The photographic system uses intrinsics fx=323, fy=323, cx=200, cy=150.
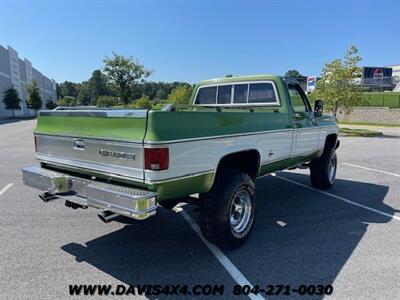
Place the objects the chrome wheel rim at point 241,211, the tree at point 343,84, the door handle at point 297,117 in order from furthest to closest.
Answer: the tree at point 343,84
the door handle at point 297,117
the chrome wheel rim at point 241,211

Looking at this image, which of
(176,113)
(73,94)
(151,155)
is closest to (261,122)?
(176,113)

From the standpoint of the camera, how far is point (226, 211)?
3.68 meters

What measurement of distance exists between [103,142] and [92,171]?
1.33 ft

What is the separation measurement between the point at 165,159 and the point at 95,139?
95 centimetres

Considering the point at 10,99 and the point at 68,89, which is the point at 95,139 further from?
the point at 68,89

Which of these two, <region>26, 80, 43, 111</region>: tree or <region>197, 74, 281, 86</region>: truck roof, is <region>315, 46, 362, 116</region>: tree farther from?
<region>26, 80, 43, 111</region>: tree

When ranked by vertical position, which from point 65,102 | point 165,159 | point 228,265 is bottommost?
point 228,265

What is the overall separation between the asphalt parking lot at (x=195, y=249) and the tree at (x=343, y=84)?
1628 cm

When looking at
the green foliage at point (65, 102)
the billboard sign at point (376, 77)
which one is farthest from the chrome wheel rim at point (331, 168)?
the billboard sign at point (376, 77)

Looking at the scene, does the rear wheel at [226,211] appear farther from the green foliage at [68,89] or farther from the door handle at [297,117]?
the green foliage at [68,89]

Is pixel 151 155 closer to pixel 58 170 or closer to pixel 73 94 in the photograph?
pixel 58 170

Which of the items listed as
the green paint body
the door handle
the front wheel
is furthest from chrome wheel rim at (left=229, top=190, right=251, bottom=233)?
the front wheel

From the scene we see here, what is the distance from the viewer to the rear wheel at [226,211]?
3635mm

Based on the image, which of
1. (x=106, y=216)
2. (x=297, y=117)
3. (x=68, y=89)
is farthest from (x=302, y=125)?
(x=68, y=89)
